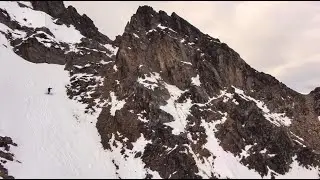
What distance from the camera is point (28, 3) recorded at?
143 metres

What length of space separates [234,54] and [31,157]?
47715 millimetres

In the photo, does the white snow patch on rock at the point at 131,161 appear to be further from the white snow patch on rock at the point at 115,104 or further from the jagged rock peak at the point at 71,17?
the jagged rock peak at the point at 71,17

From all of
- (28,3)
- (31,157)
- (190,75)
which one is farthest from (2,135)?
(28,3)

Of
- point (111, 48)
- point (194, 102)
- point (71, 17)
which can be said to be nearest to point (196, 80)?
point (194, 102)

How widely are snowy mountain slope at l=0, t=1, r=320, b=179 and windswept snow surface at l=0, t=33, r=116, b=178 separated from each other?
190 mm

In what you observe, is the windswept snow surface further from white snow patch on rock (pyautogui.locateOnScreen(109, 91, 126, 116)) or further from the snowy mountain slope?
white snow patch on rock (pyautogui.locateOnScreen(109, 91, 126, 116))

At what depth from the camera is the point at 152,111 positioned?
94688mm

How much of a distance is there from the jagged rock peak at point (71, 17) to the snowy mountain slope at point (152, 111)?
14.0 metres

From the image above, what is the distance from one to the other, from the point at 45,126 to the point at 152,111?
1945cm

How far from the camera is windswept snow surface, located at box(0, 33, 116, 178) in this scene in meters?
83.9

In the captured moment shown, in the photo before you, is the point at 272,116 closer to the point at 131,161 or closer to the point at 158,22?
the point at 131,161

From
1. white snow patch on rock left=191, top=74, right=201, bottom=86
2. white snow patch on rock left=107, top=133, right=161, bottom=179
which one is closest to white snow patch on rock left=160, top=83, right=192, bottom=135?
white snow patch on rock left=191, top=74, right=201, bottom=86

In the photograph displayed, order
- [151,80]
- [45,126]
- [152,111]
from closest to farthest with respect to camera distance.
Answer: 1. [152,111]
2. [45,126]
3. [151,80]

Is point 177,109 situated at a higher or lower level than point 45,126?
higher
